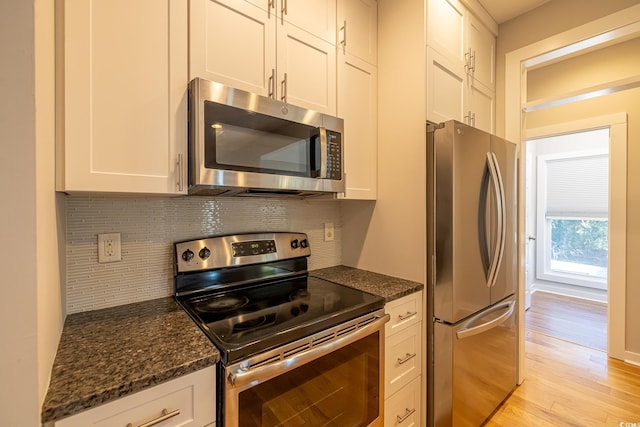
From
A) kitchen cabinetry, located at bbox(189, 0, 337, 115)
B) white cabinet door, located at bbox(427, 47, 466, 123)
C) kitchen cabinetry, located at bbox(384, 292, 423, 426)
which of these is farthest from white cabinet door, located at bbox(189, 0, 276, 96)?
kitchen cabinetry, located at bbox(384, 292, 423, 426)

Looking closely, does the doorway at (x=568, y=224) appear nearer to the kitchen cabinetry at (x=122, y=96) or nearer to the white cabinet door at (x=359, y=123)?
the white cabinet door at (x=359, y=123)

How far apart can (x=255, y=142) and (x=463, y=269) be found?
48.8 inches

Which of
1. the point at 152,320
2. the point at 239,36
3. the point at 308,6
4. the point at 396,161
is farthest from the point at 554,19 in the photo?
the point at 152,320

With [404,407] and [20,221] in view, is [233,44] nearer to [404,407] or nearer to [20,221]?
[20,221]

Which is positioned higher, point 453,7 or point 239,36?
point 453,7

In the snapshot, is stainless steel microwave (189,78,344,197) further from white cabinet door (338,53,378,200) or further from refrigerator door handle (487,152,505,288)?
refrigerator door handle (487,152,505,288)

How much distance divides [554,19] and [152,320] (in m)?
2.95

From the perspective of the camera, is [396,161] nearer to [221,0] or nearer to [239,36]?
[239,36]

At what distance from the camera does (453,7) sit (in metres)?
1.77

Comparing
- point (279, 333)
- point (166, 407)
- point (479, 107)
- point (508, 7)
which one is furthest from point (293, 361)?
point (508, 7)

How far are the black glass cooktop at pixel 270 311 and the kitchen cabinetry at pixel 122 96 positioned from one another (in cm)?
53

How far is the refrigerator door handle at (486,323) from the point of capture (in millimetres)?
1529

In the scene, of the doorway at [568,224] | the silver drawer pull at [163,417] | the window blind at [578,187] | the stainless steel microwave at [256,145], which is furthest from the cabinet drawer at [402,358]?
the window blind at [578,187]

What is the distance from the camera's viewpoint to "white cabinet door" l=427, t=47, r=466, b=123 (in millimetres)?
1586
